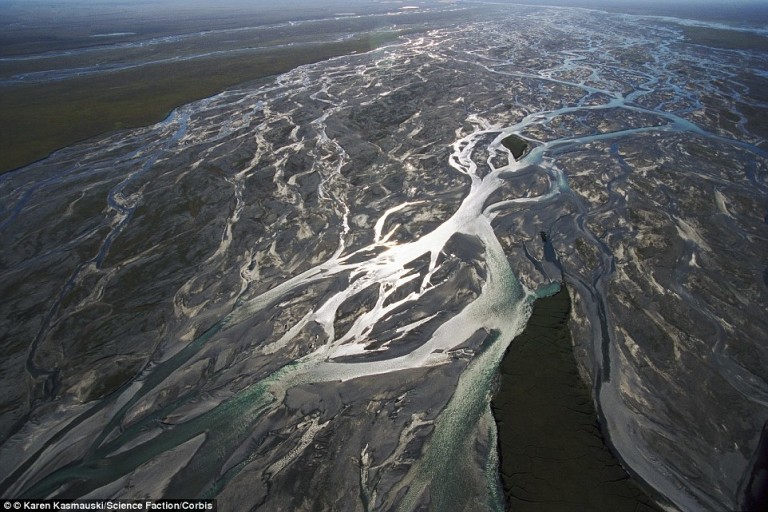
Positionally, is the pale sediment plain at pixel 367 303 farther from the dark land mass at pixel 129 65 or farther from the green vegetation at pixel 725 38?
the green vegetation at pixel 725 38

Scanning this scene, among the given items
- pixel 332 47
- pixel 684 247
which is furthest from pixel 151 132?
pixel 332 47

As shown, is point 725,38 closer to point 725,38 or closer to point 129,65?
point 725,38

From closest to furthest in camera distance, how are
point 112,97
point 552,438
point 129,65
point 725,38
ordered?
point 552,438 < point 112,97 < point 129,65 < point 725,38

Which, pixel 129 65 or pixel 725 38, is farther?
pixel 725 38

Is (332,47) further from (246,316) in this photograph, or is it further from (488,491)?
(488,491)

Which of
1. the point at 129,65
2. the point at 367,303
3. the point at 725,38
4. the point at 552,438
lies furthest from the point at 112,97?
the point at 725,38

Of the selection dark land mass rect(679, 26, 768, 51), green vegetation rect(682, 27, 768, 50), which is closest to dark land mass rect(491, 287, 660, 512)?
dark land mass rect(679, 26, 768, 51)

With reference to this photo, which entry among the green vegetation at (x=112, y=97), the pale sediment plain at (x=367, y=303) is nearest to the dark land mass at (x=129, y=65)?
the green vegetation at (x=112, y=97)

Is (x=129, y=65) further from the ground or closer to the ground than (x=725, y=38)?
further from the ground
